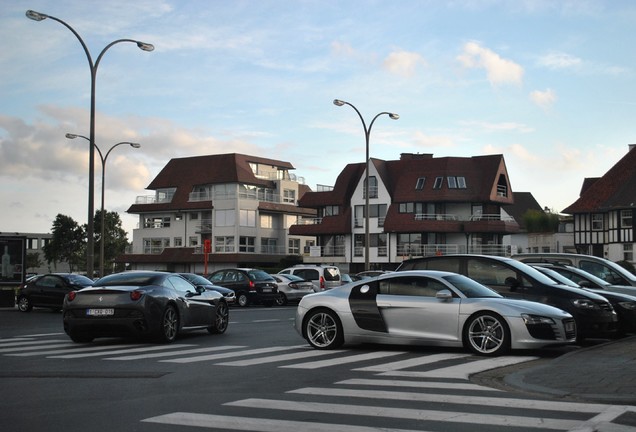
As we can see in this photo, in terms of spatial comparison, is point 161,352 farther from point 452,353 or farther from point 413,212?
point 413,212

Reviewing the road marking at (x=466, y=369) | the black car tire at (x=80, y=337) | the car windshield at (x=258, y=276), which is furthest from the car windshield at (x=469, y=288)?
the car windshield at (x=258, y=276)

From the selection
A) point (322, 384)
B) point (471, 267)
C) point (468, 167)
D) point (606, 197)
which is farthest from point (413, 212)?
point (322, 384)

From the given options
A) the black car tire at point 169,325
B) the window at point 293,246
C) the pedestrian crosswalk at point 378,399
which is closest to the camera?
the pedestrian crosswalk at point 378,399

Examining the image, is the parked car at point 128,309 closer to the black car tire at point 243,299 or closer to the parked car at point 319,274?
the black car tire at point 243,299

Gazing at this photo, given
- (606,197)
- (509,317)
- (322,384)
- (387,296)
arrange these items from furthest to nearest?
(606,197), (387,296), (509,317), (322,384)

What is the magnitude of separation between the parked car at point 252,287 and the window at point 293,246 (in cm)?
5915

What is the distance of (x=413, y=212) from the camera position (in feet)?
271

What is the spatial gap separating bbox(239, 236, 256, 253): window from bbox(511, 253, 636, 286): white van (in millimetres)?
A: 70147

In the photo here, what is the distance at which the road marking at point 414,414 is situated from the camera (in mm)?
7859

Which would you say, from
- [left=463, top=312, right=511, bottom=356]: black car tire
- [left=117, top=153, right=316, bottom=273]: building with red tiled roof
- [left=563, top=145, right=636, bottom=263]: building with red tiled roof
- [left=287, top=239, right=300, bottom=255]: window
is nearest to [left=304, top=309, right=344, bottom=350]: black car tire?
[left=463, top=312, right=511, bottom=356]: black car tire

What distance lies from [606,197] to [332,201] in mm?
25159

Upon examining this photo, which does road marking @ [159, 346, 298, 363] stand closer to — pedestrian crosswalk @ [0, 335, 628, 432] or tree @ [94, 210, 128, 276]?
pedestrian crosswalk @ [0, 335, 628, 432]

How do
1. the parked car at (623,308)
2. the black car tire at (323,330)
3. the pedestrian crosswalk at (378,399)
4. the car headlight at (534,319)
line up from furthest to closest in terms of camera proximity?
the parked car at (623,308)
the black car tire at (323,330)
the car headlight at (534,319)
the pedestrian crosswalk at (378,399)

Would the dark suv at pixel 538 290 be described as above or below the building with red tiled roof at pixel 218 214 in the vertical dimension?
below
